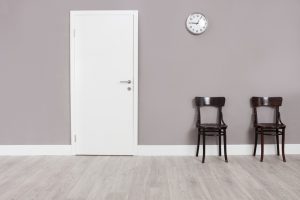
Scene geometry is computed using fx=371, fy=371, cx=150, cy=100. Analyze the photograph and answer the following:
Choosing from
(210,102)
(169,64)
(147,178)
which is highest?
(169,64)

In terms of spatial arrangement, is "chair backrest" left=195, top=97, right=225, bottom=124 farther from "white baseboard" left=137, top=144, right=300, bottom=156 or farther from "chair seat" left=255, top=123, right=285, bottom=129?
"chair seat" left=255, top=123, right=285, bottom=129

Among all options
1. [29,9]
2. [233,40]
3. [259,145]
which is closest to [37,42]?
[29,9]

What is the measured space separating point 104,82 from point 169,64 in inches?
35.2

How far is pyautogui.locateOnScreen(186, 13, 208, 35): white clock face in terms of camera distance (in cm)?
487

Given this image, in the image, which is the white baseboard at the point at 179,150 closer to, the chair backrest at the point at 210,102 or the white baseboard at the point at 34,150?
the chair backrest at the point at 210,102

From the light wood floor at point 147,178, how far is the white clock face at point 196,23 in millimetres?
1700

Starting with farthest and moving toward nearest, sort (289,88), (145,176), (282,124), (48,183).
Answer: (289,88)
(282,124)
(145,176)
(48,183)

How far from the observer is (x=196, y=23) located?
487 cm

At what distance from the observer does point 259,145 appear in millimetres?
5023

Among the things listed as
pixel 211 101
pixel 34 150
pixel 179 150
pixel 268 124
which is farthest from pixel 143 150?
pixel 268 124

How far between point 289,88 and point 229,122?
0.93m

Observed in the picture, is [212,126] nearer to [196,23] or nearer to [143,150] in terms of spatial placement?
[143,150]

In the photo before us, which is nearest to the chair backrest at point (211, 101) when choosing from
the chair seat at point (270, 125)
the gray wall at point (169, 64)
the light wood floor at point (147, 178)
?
the gray wall at point (169, 64)

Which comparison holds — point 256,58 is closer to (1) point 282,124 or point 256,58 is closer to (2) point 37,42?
(1) point 282,124
